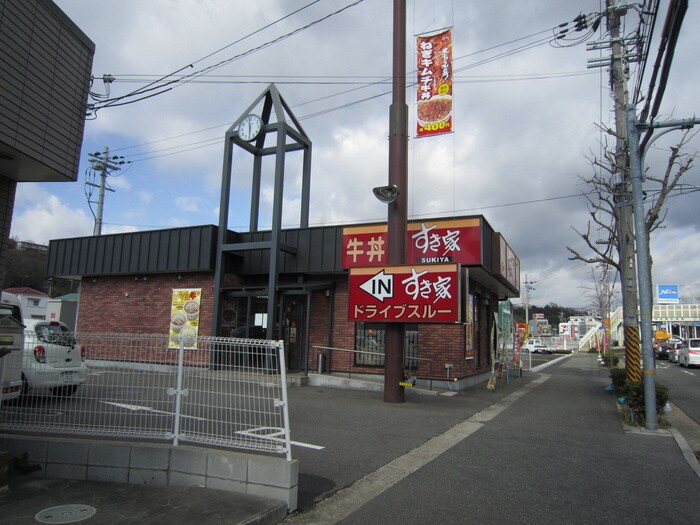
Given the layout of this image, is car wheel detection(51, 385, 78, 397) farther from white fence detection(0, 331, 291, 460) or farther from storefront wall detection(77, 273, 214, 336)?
storefront wall detection(77, 273, 214, 336)

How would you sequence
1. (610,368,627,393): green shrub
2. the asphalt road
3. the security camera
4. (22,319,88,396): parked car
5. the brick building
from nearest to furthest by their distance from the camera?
(22,319,88,396): parked car, the security camera, the asphalt road, (610,368,627,393): green shrub, the brick building

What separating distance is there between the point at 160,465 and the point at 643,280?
8571 mm

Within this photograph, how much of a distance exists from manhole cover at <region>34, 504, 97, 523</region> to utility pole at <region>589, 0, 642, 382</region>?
11862mm

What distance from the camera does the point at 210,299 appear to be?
52.5ft

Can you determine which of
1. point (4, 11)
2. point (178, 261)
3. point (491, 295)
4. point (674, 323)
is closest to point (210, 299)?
point (178, 261)

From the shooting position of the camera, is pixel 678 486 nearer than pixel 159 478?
No

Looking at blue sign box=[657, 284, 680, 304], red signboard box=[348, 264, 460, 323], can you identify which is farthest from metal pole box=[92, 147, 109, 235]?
blue sign box=[657, 284, 680, 304]

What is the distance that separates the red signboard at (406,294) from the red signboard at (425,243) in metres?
1.00

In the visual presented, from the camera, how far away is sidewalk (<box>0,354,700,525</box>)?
4.31 m

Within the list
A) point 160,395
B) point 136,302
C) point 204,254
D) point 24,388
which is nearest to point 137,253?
point 136,302

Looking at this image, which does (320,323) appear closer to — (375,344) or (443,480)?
(375,344)

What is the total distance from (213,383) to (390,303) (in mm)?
6539

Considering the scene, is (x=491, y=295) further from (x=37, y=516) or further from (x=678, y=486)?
(x=37, y=516)

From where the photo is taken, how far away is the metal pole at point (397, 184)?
11.2m
